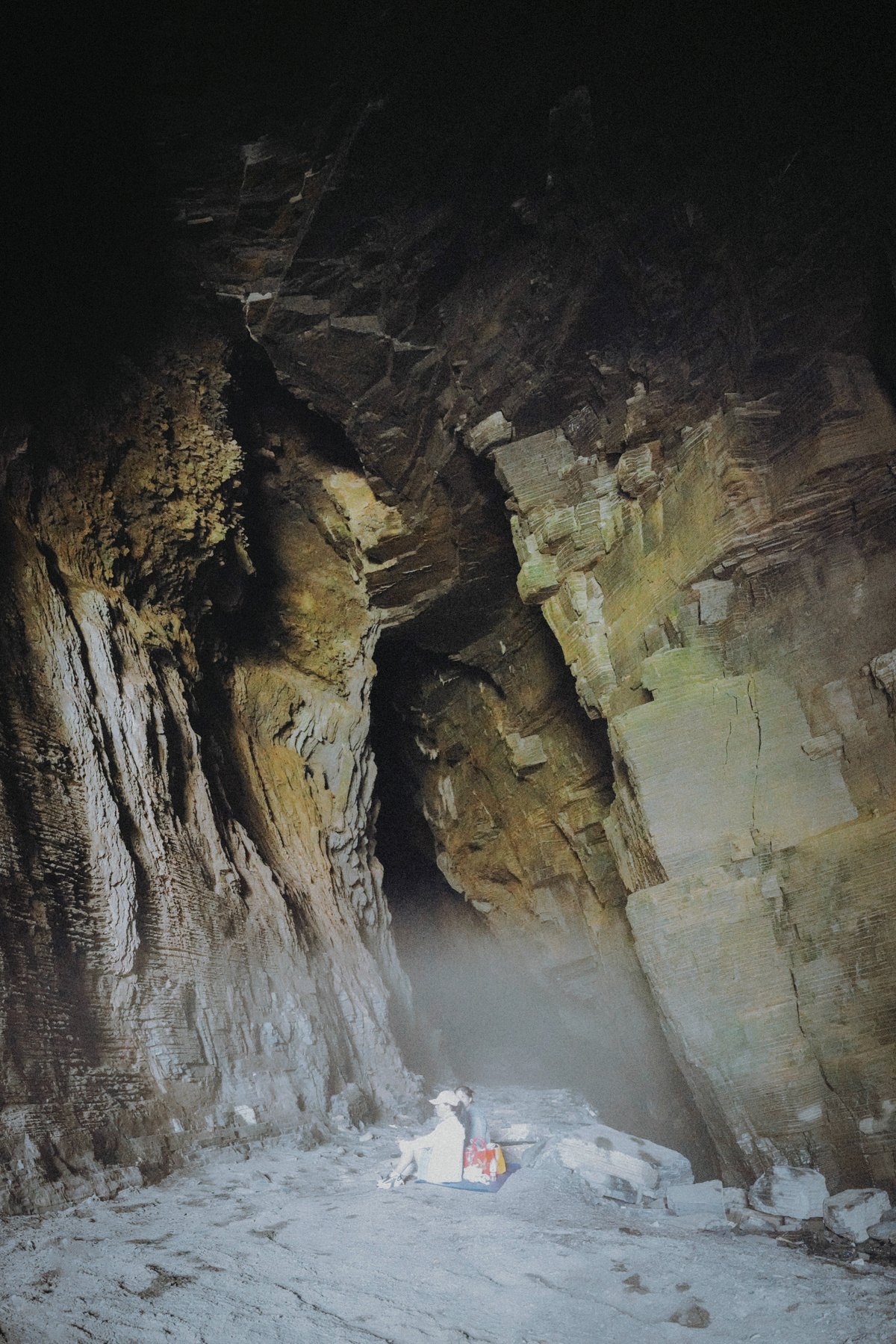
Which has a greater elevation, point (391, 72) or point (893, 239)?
point (391, 72)

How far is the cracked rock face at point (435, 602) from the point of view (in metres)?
5.23

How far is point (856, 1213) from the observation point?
14.0 feet

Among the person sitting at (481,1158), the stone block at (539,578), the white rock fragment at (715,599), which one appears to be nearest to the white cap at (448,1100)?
the person sitting at (481,1158)

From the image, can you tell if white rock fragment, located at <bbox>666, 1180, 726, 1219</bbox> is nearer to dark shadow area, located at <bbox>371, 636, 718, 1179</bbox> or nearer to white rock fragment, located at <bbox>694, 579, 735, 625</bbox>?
white rock fragment, located at <bbox>694, 579, 735, 625</bbox>

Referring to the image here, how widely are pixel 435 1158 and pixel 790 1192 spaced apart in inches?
85.5

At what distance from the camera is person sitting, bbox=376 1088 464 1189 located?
4.84 meters

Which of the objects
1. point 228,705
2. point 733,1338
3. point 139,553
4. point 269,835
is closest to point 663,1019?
point 733,1338

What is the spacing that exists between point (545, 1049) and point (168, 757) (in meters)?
8.56

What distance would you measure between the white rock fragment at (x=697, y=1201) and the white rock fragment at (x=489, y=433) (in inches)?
255

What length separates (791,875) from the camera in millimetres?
5492

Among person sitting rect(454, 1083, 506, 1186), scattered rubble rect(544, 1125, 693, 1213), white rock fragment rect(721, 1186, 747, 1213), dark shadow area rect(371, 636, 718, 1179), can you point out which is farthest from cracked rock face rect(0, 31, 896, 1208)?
person sitting rect(454, 1083, 506, 1186)

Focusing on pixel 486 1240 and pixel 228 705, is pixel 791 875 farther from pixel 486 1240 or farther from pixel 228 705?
pixel 228 705

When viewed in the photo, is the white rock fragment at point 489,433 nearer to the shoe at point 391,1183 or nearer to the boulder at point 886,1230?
the shoe at point 391,1183

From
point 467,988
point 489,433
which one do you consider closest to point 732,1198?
point 489,433
